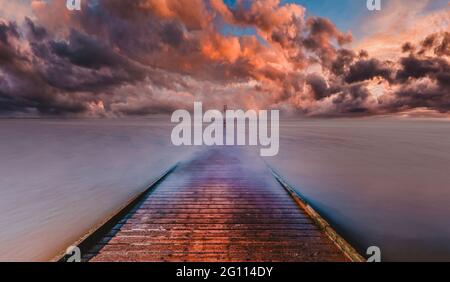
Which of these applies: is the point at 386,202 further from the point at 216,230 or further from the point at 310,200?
the point at 216,230

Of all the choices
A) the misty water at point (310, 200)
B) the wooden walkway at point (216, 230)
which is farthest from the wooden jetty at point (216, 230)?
the misty water at point (310, 200)

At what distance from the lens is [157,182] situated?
860 cm

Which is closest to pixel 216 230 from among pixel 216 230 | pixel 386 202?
pixel 216 230

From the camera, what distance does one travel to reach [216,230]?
486 cm

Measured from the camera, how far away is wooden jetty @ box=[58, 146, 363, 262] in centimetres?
398

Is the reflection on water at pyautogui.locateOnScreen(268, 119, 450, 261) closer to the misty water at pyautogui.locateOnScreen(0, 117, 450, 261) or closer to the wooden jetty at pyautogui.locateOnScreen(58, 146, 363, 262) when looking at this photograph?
the misty water at pyautogui.locateOnScreen(0, 117, 450, 261)

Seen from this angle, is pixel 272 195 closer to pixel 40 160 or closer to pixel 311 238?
pixel 311 238

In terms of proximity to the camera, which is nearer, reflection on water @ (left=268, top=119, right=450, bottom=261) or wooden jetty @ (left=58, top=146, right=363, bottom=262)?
wooden jetty @ (left=58, top=146, right=363, bottom=262)

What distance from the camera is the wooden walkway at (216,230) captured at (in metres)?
3.99

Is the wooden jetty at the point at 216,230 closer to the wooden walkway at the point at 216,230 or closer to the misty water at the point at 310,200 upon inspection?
the wooden walkway at the point at 216,230

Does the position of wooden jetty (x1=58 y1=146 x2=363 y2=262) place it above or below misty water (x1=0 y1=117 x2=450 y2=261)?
above

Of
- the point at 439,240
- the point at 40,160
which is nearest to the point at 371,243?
the point at 439,240

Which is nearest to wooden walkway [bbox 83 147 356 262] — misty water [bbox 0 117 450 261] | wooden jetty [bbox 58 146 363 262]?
wooden jetty [bbox 58 146 363 262]

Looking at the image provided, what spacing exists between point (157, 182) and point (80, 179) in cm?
643
